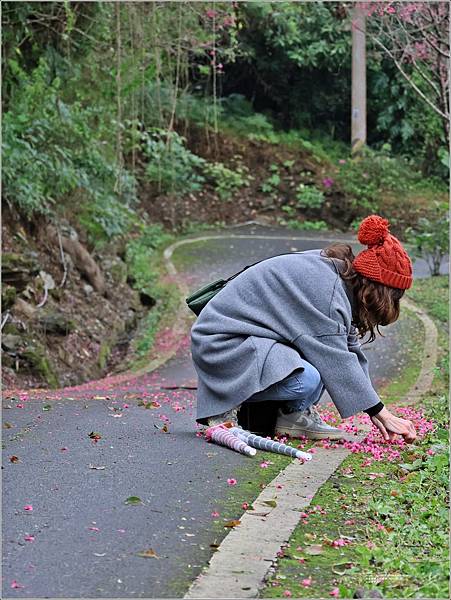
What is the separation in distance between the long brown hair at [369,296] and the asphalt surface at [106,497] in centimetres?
99

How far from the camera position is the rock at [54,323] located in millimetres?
11750

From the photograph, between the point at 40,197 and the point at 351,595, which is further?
the point at 40,197

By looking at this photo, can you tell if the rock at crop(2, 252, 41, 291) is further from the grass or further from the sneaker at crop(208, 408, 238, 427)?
the grass

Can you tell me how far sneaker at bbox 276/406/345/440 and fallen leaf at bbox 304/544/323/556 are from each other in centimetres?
170

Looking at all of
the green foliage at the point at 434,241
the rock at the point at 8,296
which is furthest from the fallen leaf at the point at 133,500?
the green foliage at the point at 434,241

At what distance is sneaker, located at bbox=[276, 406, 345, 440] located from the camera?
17.5 feet

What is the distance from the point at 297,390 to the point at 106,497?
1380 millimetres

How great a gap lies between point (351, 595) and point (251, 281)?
89.3 inches

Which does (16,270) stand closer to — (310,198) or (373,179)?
(310,198)

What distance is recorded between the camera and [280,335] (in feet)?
16.5

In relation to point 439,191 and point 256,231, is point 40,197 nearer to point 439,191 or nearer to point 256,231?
point 256,231

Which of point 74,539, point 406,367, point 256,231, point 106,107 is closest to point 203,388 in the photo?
point 74,539

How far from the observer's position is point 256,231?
2209 centimetres

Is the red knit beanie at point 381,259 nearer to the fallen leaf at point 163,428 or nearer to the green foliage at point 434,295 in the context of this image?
the fallen leaf at point 163,428
